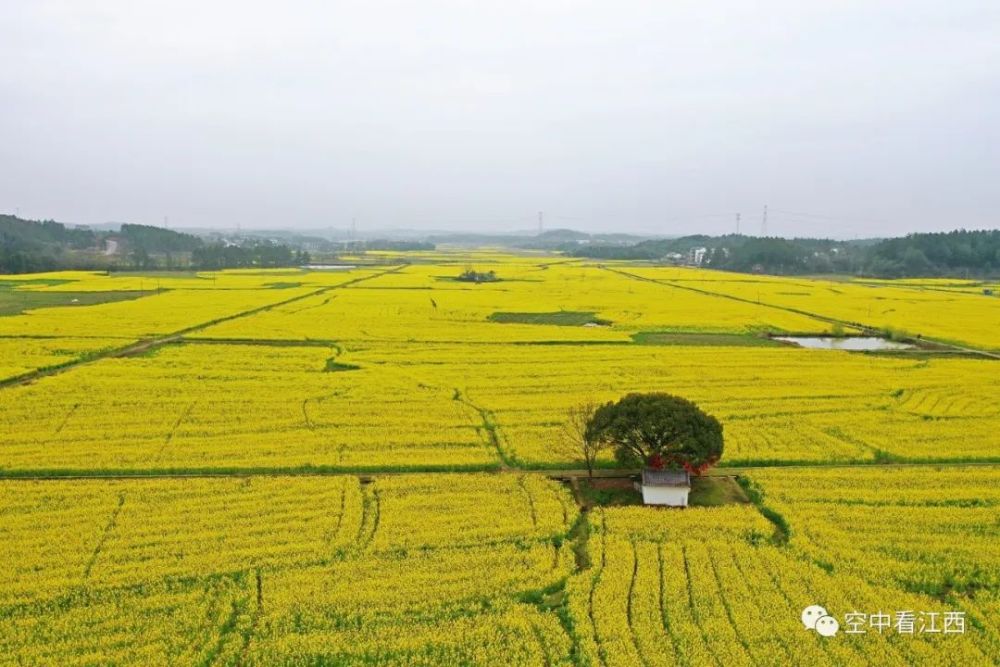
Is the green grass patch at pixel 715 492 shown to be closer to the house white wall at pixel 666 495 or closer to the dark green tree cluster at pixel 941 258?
the house white wall at pixel 666 495

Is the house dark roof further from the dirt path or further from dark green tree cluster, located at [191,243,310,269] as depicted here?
dark green tree cluster, located at [191,243,310,269]

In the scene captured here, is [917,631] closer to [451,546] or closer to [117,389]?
[451,546]

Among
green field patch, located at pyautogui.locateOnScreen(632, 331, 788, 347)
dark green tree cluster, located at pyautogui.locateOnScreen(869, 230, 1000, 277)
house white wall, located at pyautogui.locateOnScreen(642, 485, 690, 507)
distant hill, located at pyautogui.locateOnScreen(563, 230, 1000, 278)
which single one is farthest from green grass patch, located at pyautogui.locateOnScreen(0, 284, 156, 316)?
dark green tree cluster, located at pyautogui.locateOnScreen(869, 230, 1000, 277)

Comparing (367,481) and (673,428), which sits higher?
(673,428)

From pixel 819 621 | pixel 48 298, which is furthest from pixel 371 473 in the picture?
pixel 48 298

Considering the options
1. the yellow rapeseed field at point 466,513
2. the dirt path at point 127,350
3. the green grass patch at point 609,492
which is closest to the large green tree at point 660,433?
the green grass patch at point 609,492

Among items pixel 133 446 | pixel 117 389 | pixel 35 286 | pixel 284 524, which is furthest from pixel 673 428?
pixel 35 286

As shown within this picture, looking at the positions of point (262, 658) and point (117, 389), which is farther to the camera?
point (117, 389)
